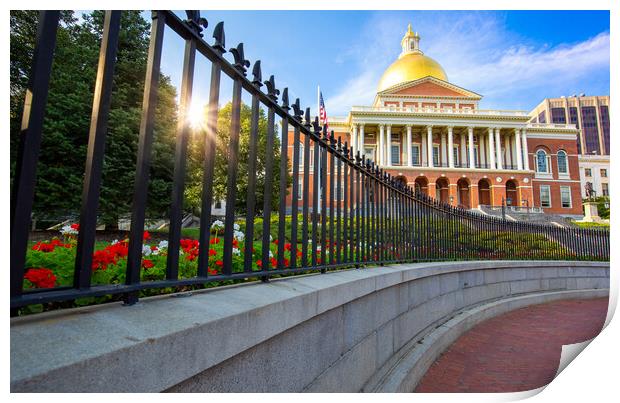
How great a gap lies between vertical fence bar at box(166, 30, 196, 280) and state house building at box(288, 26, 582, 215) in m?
40.7

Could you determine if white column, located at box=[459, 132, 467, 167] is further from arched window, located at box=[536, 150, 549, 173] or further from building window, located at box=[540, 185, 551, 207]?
building window, located at box=[540, 185, 551, 207]

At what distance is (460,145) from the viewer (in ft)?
153

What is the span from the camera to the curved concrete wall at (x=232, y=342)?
89cm

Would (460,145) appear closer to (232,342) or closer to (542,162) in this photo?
(542,162)

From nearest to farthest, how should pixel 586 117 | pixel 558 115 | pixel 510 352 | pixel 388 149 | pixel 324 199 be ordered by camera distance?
pixel 324 199 → pixel 510 352 → pixel 388 149 → pixel 586 117 → pixel 558 115

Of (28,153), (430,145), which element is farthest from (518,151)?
(28,153)

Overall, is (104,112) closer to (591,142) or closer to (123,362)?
(123,362)

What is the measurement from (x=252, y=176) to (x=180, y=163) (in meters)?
0.54

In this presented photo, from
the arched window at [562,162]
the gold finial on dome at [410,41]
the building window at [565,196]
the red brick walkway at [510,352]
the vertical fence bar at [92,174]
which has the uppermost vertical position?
the gold finial on dome at [410,41]

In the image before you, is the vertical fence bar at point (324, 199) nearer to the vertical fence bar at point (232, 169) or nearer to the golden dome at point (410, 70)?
the vertical fence bar at point (232, 169)

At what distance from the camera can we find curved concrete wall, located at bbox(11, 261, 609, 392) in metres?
0.89

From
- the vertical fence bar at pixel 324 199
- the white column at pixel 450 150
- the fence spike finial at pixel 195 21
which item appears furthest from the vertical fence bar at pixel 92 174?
the white column at pixel 450 150

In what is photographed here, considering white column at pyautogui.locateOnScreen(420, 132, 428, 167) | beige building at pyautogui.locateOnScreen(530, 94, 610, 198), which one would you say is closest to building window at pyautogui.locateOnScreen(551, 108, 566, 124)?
beige building at pyautogui.locateOnScreen(530, 94, 610, 198)

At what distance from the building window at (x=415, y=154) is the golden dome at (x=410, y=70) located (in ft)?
30.6
